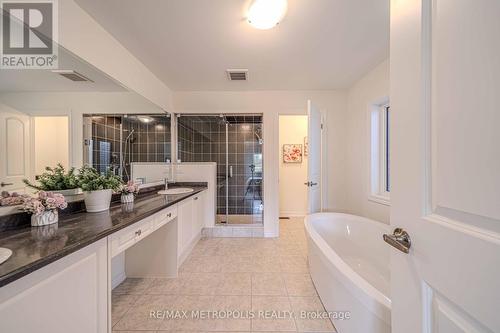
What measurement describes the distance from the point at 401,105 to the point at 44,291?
5.10 feet

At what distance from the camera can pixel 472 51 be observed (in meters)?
0.50

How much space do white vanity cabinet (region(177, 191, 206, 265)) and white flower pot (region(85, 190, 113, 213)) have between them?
30.9 inches

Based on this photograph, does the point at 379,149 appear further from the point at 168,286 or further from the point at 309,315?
the point at 168,286

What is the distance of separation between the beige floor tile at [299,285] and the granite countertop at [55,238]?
1483 millimetres

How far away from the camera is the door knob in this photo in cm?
71

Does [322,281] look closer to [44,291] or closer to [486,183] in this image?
[486,183]

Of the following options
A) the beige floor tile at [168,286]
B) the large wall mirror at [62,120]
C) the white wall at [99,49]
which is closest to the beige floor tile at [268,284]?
the beige floor tile at [168,286]

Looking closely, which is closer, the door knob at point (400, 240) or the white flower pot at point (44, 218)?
the door knob at point (400, 240)

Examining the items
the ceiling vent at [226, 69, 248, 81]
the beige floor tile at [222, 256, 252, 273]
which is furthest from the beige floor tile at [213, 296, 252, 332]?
the ceiling vent at [226, 69, 248, 81]

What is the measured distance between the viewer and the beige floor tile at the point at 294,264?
2.39m

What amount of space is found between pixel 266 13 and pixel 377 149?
217 centimetres

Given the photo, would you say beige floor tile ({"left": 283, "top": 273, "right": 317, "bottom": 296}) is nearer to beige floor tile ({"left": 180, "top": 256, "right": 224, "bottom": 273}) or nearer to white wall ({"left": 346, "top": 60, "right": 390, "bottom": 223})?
beige floor tile ({"left": 180, "top": 256, "right": 224, "bottom": 273})

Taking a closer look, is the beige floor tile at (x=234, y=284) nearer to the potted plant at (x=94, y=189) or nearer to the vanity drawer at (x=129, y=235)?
the vanity drawer at (x=129, y=235)

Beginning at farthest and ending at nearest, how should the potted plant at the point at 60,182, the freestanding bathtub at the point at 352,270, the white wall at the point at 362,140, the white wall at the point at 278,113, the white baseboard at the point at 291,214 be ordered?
the white baseboard at the point at 291,214 → the white wall at the point at 278,113 → the white wall at the point at 362,140 → the potted plant at the point at 60,182 → the freestanding bathtub at the point at 352,270
